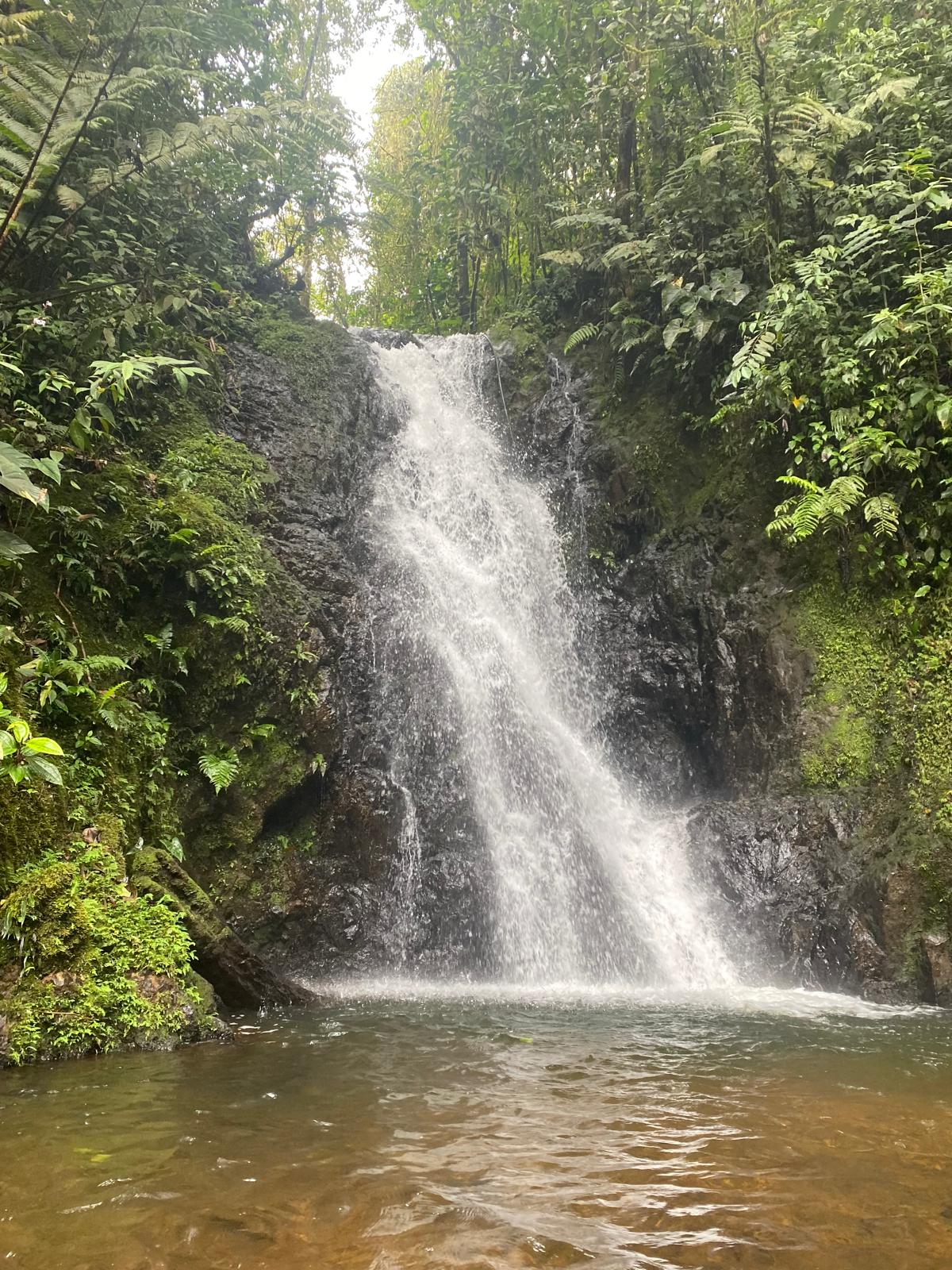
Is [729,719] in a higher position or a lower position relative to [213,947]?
higher

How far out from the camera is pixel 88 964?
443 centimetres

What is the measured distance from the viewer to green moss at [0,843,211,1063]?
4.20 m

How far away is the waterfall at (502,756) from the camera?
302 inches

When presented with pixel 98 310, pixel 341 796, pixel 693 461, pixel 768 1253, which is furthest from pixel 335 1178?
pixel 693 461

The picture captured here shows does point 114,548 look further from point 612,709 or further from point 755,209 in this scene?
point 755,209

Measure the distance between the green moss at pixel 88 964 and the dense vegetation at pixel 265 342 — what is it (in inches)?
0.6

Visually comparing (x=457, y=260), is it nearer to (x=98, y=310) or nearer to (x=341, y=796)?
(x=98, y=310)

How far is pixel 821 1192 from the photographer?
2580 millimetres

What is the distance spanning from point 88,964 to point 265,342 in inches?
376

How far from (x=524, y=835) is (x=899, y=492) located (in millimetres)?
5407

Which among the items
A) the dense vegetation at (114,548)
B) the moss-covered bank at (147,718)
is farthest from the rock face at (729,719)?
the dense vegetation at (114,548)

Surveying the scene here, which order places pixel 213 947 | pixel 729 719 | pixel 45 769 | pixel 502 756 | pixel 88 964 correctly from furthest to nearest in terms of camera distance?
1. pixel 729 719
2. pixel 502 756
3. pixel 213 947
4. pixel 88 964
5. pixel 45 769

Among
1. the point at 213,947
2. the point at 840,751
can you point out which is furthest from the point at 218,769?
the point at 840,751

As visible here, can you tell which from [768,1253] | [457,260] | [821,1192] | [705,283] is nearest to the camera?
[768,1253]
